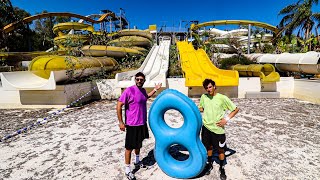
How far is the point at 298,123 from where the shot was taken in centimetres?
583

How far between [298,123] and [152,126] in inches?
175

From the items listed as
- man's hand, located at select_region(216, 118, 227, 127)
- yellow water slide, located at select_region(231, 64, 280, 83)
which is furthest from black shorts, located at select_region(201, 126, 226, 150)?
yellow water slide, located at select_region(231, 64, 280, 83)

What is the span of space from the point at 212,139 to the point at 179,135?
1.67ft

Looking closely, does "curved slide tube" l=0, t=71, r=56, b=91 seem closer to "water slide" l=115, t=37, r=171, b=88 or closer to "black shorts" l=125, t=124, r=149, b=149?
"water slide" l=115, t=37, r=171, b=88

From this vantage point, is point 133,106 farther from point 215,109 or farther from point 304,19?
point 304,19

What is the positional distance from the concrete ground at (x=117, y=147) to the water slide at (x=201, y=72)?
1867 mm

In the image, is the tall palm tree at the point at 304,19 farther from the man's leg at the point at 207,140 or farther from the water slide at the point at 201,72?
the man's leg at the point at 207,140

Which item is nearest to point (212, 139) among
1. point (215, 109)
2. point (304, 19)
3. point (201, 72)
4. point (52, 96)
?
point (215, 109)

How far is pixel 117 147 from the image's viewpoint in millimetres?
4504

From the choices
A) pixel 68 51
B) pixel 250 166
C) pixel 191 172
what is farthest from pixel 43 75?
pixel 250 166

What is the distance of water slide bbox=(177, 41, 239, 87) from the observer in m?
8.72

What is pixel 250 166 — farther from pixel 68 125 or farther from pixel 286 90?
pixel 286 90

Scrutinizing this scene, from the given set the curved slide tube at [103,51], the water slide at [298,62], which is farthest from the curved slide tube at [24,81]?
the water slide at [298,62]

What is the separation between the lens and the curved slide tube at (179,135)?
318 centimetres
